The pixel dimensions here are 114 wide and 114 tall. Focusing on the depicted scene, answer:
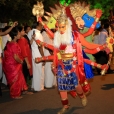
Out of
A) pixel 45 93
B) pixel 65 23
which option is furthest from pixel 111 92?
pixel 65 23

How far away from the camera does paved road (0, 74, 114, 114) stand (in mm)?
6470

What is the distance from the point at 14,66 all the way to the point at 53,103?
1449 mm

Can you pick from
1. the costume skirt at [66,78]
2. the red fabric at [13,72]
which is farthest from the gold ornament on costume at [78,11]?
the red fabric at [13,72]

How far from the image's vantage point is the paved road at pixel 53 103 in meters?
6.47

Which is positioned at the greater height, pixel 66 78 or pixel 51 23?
pixel 51 23

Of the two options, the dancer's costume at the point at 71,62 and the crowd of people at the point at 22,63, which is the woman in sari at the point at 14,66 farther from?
the dancer's costume at the point at 71,62

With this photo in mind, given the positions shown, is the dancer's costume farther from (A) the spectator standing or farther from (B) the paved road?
(A) the spectator standing

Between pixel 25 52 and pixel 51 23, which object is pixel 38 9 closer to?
pixel 51 23

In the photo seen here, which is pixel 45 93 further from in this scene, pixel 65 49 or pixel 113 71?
pixel 113 71

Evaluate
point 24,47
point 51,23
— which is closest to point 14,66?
point 24,47

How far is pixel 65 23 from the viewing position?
587cm

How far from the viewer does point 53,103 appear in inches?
282

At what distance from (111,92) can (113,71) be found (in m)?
3.77

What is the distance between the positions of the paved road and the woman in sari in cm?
27
